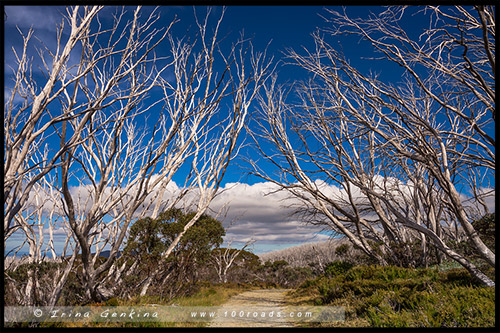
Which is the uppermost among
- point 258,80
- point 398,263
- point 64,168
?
point 258,80

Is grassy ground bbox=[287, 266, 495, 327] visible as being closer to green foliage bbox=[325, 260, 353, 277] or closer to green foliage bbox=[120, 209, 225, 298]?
green foliage bbox=[120, 209, 225, 298]

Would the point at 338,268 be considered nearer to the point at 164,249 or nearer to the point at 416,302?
the point at 164,249

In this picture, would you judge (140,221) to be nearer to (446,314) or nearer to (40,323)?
(40,323)

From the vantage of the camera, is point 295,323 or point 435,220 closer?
point 295,323

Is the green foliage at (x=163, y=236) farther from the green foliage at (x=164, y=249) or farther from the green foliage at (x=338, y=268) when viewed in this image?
the green foliage at (x=338, y=268)

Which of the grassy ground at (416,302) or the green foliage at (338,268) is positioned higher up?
the grassy ground at (416,302)

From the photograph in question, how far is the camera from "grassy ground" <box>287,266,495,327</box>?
12.2 ft

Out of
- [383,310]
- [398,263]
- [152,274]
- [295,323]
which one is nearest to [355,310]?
[383,310]

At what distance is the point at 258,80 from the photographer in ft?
20.0

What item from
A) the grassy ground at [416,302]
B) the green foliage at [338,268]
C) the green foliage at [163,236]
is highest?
the green foliage at [163,236]

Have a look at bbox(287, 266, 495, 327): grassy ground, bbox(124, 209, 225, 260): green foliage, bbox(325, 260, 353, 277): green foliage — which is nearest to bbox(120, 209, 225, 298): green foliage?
bbox(124, 209, 225, 260): green foliage

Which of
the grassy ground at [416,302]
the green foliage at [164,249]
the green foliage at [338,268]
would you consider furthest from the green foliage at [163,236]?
the green foliage at [338,268]

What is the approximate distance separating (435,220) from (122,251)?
9281 mm

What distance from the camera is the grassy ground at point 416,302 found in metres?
3.72
